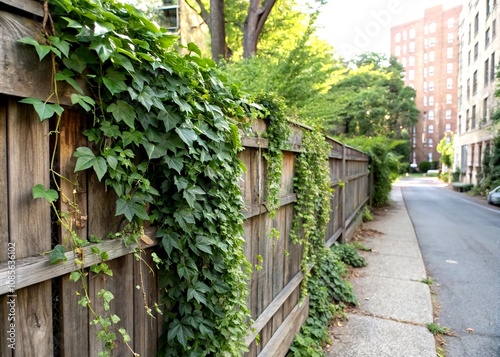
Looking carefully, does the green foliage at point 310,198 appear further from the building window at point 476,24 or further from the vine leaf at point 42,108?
the building window at point 476,24

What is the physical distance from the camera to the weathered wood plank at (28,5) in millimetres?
1002

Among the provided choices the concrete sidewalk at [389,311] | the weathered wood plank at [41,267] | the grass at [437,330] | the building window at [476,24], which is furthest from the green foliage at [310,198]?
the building window at [476,24]

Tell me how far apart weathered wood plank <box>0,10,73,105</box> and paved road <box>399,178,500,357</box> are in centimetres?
403

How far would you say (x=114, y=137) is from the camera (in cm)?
127

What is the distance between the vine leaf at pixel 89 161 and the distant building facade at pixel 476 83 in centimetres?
2394

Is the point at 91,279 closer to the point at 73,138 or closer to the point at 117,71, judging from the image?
the point at 73,138

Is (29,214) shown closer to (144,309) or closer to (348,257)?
(144,309)

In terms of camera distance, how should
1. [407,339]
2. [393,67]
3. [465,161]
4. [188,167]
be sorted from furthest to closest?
[393,67], [465,161], [407,339], [188,167]

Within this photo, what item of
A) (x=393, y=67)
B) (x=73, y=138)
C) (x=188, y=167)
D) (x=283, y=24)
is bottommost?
(x=188, y=167)

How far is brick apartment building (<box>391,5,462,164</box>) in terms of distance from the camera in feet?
224

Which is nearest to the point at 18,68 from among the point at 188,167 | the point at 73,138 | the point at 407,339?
the point at 73,138

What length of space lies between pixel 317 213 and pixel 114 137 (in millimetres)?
3286

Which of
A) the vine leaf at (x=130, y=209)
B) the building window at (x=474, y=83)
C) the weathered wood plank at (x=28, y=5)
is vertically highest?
the building window at (x=474, y=83)

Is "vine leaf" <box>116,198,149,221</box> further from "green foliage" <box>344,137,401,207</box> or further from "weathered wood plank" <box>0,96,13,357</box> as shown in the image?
"green foliage" <box>344,137,401,207</box>
